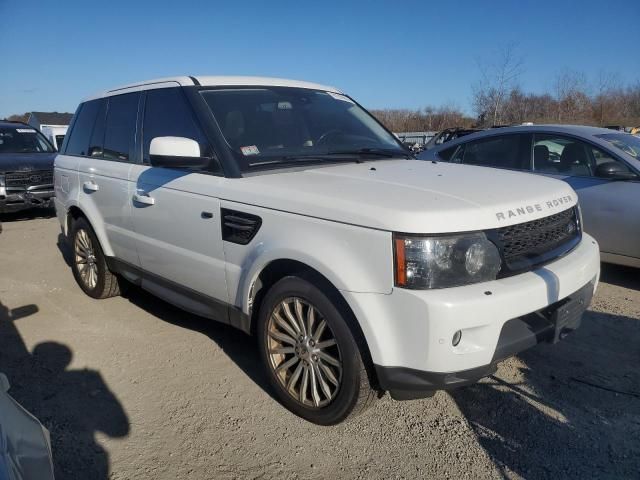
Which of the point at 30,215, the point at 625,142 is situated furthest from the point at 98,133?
the point at 30,215

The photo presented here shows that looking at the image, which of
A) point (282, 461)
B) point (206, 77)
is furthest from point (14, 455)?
point (206, 77)

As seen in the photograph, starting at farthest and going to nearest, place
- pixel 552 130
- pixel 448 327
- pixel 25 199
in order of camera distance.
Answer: pixel 25 199 → pixel 552 130 → pixel 448 327

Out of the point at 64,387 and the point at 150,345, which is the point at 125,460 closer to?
the point at 64,387

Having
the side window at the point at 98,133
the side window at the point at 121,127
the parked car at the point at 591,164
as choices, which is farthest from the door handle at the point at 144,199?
the parked car at the point at 591,164

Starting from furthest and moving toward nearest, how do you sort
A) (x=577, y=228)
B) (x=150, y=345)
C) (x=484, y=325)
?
1. (x=150, y=345)
2. (x=577, y=228)
3. (x=484, y=325)

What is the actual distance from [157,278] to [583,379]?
10.1 feet

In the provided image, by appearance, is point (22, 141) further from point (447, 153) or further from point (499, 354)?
point (499, 354)

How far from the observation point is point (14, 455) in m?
1.49

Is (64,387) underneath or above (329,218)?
underneath

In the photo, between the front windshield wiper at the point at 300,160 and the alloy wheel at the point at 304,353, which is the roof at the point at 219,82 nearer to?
the front windshield wiper at the point at 300,160

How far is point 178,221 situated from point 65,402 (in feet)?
4.39

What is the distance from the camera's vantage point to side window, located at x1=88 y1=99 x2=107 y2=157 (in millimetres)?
4566

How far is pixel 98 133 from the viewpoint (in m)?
4.63

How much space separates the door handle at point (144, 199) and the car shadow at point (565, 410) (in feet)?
8.01
